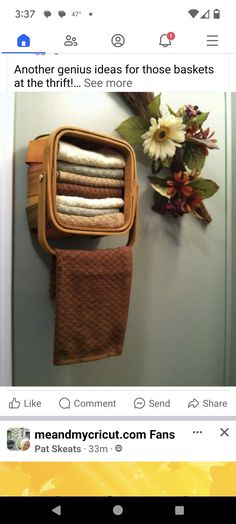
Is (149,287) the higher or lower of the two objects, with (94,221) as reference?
lower

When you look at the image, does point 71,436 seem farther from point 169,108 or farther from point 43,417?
point 169,108

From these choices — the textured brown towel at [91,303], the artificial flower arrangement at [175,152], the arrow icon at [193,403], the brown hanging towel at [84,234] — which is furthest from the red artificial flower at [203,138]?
the arrow icon at [193,403]

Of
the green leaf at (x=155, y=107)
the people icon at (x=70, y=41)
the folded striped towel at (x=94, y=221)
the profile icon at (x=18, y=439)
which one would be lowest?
the profile icon at (x=18, y=439)

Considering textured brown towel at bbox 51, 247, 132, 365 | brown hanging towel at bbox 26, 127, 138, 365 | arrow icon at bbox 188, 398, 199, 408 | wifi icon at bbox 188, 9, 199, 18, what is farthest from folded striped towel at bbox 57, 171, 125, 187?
arrow icon at bbox 188, 398, 199, 408

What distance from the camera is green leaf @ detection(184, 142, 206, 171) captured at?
489mm

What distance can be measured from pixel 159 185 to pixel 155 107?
12 cm

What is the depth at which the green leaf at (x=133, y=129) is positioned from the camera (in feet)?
1.53

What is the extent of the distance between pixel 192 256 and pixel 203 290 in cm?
6

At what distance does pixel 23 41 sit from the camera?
314 mm

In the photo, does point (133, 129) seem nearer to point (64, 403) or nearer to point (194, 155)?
point (194, 155)

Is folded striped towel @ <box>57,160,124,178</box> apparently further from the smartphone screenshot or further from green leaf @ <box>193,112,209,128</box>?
green leaf @ <box>193,112,209,128</box>

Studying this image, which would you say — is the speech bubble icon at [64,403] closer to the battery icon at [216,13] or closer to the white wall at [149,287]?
the white wall at [149,287]

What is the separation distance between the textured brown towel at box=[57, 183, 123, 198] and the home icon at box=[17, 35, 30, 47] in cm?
16

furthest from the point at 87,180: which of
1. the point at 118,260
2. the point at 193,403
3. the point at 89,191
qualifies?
the point at 193,403
